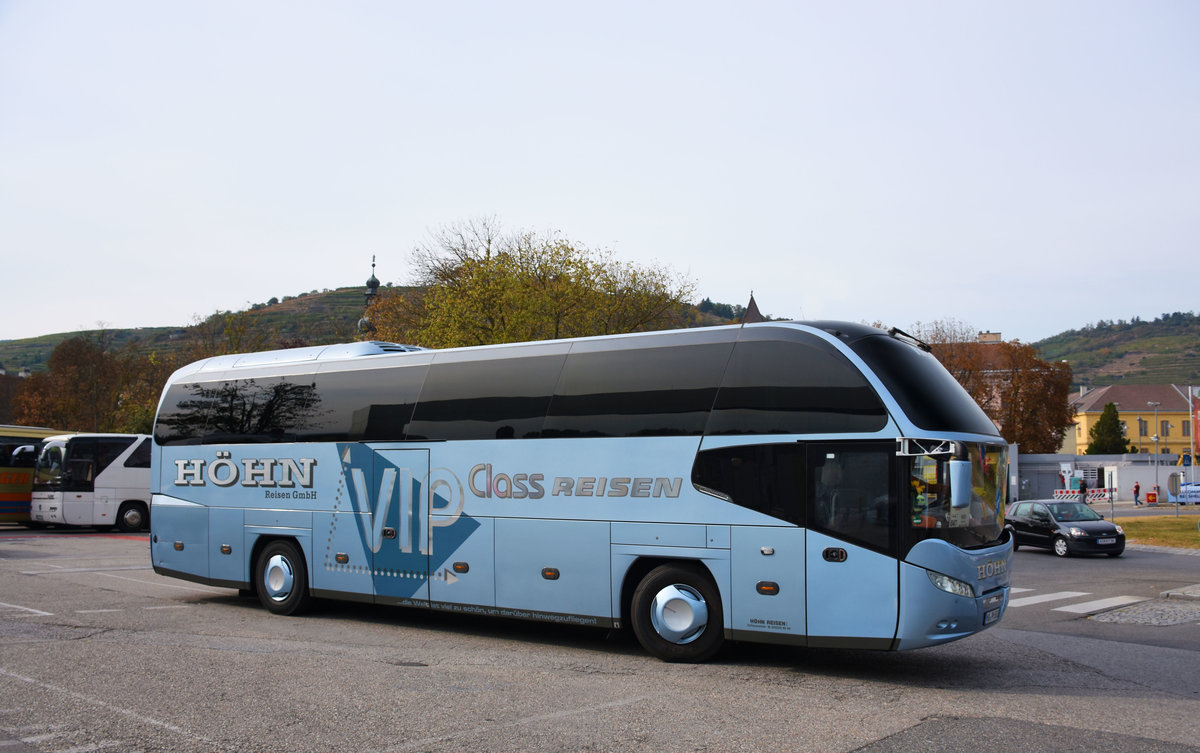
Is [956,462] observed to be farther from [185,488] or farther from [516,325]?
[516,325]

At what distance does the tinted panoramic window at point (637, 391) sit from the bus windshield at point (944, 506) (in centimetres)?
211

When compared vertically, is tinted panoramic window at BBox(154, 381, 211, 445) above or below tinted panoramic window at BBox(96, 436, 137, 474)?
above

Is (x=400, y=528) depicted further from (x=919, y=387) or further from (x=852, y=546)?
(x=919, y=387)

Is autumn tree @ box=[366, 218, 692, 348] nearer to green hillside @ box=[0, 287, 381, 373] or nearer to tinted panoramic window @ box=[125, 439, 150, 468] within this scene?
tinted panoramic window @ box=[125, 439, 150, 468]

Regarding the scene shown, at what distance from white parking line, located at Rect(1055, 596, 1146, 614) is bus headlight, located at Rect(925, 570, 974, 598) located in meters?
7.32

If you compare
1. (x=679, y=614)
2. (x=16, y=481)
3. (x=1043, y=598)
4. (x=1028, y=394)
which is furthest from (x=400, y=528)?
(x=1028, y=394)

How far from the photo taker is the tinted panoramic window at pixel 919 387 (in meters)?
8.49

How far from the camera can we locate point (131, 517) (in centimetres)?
3088

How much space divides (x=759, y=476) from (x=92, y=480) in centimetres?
2754

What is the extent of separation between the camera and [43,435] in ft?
121

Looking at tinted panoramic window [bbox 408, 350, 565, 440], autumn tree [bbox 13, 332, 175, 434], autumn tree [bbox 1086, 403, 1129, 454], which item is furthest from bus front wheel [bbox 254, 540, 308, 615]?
autumn tree [bbox 1086, 403, 1129, 454]

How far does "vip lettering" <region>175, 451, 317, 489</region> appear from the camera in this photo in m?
12.6

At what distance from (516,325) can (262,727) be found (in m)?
28.2

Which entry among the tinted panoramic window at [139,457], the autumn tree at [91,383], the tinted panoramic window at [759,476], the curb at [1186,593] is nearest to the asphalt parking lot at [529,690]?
the tinted panoramic window at [759,476]
